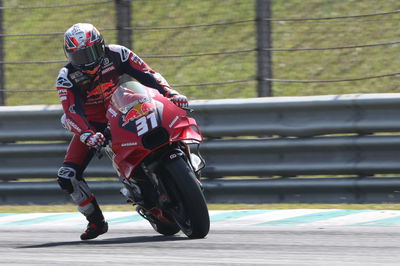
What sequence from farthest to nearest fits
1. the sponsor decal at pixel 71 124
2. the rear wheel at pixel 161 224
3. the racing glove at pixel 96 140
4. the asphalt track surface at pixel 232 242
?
the sponsor decal at pixel 71 124 < the rear wheel at pixel 161 224 < the racing glove at pixel 96 140 < the asphalt track surface at pixel 232 242

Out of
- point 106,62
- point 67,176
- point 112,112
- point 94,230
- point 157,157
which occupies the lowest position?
point 94,230

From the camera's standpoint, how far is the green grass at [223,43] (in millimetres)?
9297

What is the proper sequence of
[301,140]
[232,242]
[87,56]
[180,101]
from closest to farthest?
[232,242]
[180,101]
[87,56]
[301,140]

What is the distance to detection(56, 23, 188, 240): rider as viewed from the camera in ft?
22.5

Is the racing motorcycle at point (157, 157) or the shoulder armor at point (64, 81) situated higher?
the shoulder armor at point (64, 81)

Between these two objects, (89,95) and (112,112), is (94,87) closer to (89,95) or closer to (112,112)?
(89,95)

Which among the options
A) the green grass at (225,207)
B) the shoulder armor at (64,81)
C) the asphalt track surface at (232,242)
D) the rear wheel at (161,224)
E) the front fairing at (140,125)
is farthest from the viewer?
the green grass at (225,207)

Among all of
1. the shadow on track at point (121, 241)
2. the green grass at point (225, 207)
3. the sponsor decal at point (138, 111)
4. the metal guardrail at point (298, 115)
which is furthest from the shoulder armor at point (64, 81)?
the green grass at point (225, 207)

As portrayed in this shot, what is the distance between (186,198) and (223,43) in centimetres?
382

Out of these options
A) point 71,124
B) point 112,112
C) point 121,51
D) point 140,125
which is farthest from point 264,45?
point 140,125

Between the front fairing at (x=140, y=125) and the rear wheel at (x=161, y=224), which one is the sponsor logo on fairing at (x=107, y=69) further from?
the rear wheel at (x=161, y=224)

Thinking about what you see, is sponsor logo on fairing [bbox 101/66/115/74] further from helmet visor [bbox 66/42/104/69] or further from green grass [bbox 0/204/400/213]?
green grass [bbox 0/204/400/213]

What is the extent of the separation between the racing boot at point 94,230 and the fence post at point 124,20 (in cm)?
280

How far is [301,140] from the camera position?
27.5ft
